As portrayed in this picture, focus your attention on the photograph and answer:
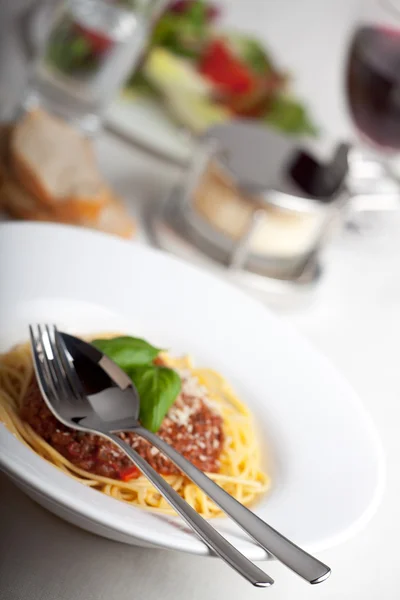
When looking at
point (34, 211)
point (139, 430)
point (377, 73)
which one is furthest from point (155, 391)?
point (377, 73)

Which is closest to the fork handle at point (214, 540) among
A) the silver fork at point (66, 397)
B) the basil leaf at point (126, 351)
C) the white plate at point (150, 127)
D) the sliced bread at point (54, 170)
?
the silver fork at point (66, 397)

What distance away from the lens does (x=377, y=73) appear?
7.00ft

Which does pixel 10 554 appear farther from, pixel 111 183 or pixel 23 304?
pixel 111 183

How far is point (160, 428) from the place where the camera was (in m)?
1.24

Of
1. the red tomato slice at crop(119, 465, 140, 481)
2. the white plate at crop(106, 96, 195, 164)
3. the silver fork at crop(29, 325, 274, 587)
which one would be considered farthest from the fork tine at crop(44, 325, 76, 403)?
the white plate at crop(106, 96, 195, 164)

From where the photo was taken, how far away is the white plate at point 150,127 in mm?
2291

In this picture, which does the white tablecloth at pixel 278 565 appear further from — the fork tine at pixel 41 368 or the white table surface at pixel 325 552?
the fork tine at pixel 41 368

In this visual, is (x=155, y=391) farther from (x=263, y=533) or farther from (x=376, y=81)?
(x=376, y=81)

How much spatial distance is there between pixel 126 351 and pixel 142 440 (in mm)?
130

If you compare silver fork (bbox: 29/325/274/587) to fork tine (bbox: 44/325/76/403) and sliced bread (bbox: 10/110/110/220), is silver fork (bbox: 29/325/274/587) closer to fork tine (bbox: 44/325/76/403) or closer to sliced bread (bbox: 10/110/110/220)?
fork tine (bbox: 44/325/76/403)

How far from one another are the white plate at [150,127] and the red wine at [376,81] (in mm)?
455

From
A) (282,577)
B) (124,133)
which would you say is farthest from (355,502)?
(124,133)

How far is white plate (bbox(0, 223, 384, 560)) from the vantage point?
3.90 feet

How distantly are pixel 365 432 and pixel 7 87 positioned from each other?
4.55ft
